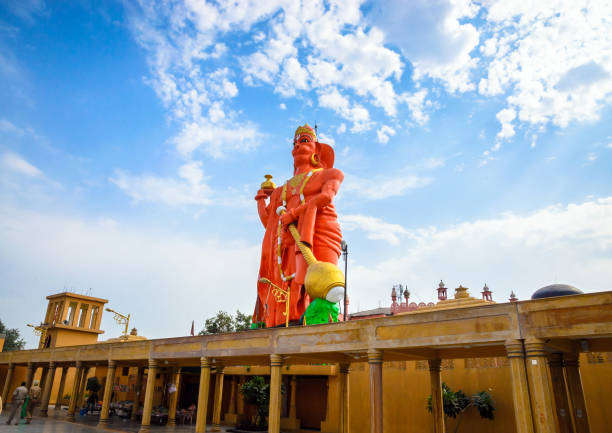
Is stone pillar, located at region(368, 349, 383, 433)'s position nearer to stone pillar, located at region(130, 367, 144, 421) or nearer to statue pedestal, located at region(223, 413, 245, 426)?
statue pedestal, located at region(223, 413, 245, 426)

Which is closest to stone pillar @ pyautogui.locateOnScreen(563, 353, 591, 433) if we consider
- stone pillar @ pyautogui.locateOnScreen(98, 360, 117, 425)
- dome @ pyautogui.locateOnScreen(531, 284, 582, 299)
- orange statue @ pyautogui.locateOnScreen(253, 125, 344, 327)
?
dome @ pyautogui.locateOnScreen(531, 284, 582, 299)

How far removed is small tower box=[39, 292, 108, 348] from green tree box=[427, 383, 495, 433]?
2735 cm

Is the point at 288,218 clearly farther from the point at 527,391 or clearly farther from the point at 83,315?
the point at 83,315

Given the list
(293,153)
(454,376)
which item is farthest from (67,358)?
(454,376)

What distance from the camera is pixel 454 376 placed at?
1686 cm

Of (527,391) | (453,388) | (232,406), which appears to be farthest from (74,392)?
(527,391)

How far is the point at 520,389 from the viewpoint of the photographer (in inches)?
336

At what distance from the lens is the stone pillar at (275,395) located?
12.2 meters

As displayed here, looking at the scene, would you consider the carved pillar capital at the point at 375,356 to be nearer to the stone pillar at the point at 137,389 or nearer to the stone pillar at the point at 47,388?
the stone pillar at the point at 137,389

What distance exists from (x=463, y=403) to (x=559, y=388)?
565cm

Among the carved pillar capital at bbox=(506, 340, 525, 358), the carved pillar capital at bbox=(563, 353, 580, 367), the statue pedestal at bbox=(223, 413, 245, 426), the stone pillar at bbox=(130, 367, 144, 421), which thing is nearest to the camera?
the carved pillar capital at bbox=(506, 340, 525, 358)

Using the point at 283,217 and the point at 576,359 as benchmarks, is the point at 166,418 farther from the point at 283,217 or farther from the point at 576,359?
the point at 576,359

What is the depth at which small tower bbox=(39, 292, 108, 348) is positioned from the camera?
31.2 meters

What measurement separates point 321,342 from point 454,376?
7704 mm
